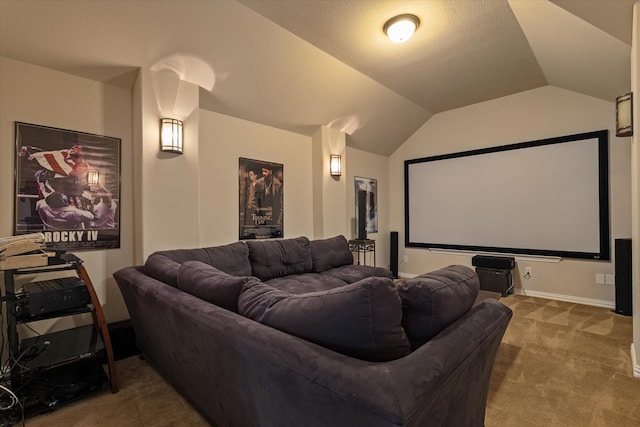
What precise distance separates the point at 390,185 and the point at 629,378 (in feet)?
13.4

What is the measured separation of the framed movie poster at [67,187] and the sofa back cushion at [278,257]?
4.07 ft

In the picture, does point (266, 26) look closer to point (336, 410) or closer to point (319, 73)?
point (319, 73)

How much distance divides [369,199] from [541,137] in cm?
257

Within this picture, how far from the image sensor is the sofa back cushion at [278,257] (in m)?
3.19

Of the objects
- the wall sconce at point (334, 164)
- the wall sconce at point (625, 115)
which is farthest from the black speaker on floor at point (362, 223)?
the wall sconce at point (625, 115)

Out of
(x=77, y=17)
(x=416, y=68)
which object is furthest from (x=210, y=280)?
(x=416, y=68)

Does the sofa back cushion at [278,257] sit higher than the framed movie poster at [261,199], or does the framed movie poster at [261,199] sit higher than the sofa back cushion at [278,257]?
the framed movie poster at [261,199]

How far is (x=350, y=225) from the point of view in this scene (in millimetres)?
4914

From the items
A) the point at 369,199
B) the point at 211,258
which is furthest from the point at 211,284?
the point at 369,199

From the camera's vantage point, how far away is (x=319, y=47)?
9.96ft

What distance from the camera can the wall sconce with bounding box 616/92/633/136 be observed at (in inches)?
91.9

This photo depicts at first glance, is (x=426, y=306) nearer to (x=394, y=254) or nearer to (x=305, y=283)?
(x=305, y=283)

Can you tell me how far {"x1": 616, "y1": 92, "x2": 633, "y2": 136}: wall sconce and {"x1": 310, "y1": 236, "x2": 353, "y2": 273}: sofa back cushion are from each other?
2833 millimetres

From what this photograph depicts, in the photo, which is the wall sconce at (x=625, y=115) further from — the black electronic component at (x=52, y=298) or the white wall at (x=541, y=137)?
the black electronic component at (x=52, y=298)
